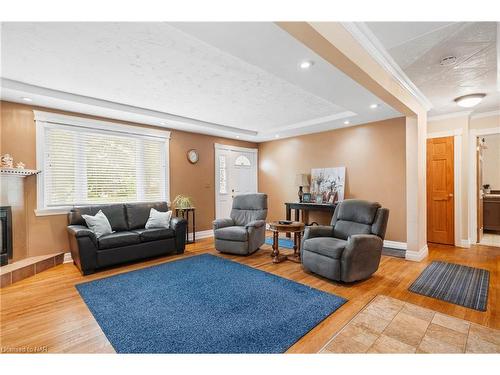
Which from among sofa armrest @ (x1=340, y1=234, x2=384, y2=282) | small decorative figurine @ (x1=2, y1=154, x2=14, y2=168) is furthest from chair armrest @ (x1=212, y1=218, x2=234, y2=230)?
small decorative figurine @ (x1=2, y1=154, x2=14, y2=168)

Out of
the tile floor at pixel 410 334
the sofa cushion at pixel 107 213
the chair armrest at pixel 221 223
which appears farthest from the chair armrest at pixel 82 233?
the tile floor at pixel 410 334

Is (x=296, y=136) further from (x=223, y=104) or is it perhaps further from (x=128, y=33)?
(x=128, y=33)

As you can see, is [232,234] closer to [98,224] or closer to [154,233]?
[154,233]

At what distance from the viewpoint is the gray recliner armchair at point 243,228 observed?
412 cm

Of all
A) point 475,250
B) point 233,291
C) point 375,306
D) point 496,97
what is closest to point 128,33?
point 233,291

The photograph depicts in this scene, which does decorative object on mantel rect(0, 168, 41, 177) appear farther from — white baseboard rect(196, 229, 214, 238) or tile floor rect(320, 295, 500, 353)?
tile floor rect(320, 295, 500, 353)

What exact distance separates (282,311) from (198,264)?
1781mm

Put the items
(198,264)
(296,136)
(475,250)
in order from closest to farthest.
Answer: (198,264)
(475,250)
(296,136)

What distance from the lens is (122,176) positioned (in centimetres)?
463

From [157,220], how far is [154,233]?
366 millimetres

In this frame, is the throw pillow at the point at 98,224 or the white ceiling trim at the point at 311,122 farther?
the white ceiling trim at the point at 311,122

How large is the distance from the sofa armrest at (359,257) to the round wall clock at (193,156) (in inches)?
151

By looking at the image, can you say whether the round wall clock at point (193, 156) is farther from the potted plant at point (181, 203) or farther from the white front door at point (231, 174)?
the potted plant at point (181, 203)

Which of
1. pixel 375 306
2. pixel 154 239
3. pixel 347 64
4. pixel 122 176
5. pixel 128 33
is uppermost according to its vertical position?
pixel 128 33
